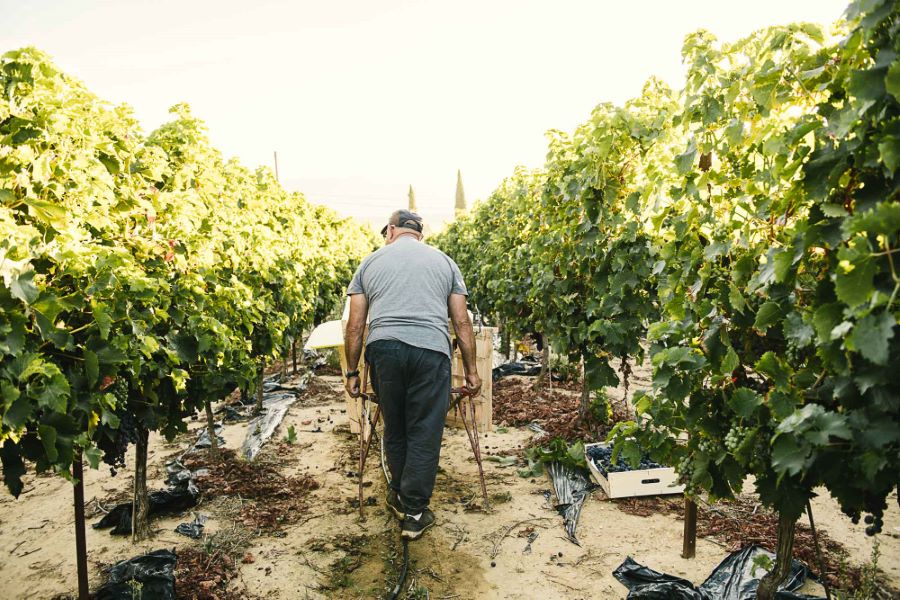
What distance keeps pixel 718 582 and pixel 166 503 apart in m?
3.93

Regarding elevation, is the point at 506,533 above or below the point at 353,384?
below

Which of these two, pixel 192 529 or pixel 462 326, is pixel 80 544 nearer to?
pixel 192 529

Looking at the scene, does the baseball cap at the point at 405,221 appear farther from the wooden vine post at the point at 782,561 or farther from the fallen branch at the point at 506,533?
the wooden vine post at the point at 782,561

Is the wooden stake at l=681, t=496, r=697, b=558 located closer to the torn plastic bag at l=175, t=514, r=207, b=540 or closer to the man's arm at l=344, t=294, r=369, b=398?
the man's arm at l=344, t=294, r=369, b=398

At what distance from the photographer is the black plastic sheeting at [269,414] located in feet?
19.4

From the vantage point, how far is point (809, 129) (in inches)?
71.6

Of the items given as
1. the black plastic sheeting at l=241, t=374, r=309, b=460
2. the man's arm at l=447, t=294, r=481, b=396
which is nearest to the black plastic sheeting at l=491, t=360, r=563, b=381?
the black plastic sheeting at l=241, t=374, r=309, b=460

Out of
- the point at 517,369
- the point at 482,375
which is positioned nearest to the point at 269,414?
the point at 482,375

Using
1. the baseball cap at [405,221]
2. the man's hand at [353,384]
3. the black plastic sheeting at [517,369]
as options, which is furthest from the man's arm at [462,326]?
the black plastic sheeting at [517,369]

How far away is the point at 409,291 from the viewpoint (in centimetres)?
379

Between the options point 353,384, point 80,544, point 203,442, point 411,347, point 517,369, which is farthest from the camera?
point 517,369

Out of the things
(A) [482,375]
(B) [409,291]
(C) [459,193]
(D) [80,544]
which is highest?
(C) [459,193]

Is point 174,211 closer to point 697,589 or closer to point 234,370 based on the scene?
point 234,370

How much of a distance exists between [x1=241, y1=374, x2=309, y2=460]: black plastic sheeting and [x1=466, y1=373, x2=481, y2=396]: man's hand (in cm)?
273
